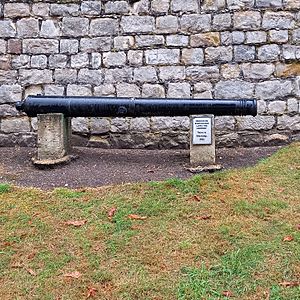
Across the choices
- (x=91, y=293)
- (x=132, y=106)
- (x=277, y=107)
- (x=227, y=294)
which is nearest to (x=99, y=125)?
(x=132, y=106)

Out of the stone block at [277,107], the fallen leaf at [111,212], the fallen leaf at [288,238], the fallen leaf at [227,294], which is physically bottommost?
the fallen leaf at [227,294]

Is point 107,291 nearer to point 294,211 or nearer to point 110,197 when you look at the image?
point 110,197

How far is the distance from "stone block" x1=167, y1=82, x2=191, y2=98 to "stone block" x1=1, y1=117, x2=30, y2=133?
2.27 m

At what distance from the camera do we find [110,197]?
4.93 m

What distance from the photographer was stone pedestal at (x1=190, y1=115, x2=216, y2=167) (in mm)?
5930

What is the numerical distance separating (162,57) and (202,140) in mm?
1792

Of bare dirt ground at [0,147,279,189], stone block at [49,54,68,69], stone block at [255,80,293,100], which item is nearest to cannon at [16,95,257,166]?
bare dirt ground at [0,147,279,189]

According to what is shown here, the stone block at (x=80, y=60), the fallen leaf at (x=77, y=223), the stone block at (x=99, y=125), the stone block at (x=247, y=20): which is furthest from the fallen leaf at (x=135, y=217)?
the stone block at (x=247, y=20)

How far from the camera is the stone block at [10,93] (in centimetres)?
724

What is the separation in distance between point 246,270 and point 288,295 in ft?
1.30

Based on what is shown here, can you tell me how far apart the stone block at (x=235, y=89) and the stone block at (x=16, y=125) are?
297 centimetres

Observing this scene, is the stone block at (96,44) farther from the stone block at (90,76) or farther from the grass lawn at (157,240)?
the grass lawn at (157,240)

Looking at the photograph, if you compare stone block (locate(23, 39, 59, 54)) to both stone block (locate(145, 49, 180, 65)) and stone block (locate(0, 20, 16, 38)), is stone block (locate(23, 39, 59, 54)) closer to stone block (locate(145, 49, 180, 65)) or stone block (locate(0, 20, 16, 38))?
stone block (locate(0, 20, 16, 38))

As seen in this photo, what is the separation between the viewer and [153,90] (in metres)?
7.15
